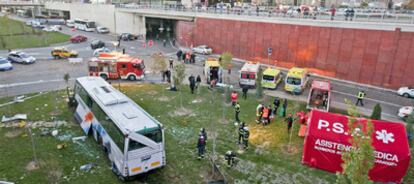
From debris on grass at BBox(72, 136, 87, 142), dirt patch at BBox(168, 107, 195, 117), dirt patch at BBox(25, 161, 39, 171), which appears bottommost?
dirt patch at BBox(25, 161, 39, 171)

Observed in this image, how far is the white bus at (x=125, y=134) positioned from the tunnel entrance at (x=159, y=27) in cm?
4920

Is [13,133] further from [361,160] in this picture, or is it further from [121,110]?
[361,160]

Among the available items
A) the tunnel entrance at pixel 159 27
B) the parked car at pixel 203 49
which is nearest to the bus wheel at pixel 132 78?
the parked car at pixel 203 49

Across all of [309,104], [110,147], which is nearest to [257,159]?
[110,147]

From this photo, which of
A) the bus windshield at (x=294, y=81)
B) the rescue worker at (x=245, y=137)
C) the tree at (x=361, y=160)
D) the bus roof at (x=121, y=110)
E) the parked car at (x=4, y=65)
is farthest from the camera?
the parked car at (x=4, y=65)

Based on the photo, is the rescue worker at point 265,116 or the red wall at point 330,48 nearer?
the rescue worker at point 265,116

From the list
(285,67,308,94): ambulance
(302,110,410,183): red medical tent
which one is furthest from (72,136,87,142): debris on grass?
(285,67,308,94): ambulance

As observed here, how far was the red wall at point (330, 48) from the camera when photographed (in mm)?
28125

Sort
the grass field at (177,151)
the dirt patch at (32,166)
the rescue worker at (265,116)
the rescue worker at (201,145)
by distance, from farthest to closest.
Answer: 1. the rescue worker at (265,116)
2. the rescue worker at (201,145)
3. the dirt patch at (32,166)
4. the grass field at (177,151)

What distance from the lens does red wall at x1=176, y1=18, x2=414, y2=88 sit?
2812 cm

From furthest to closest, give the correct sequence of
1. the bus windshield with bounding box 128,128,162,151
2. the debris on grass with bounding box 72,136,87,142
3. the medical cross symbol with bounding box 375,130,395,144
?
the debris on grass with bounding box 72,136,87,142
the medical cross symbol with bounding box 375,130,395,144
the bus windshield with bounding box 128,128,162,151

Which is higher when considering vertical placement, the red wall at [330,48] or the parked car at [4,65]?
the red wall at [330,48]

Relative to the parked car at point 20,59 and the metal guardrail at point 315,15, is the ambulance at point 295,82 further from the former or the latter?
the parked car at point 20,59

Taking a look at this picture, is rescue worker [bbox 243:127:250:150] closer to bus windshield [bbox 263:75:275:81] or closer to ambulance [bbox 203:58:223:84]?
bus windshield [bbox 263:75:275:81]
